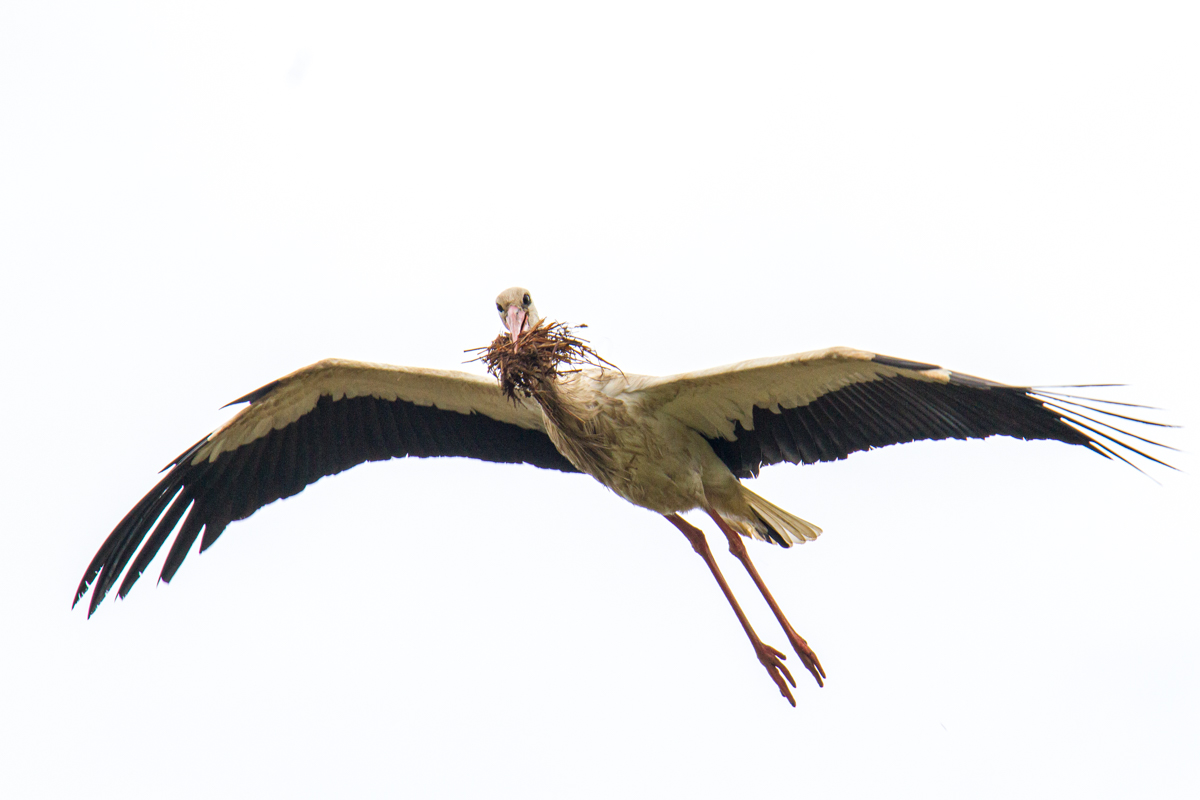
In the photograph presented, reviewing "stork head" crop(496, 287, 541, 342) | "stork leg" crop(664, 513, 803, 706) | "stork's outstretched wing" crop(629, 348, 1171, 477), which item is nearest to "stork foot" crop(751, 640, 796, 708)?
"stork leg" crop(664, 513, 803, 706)

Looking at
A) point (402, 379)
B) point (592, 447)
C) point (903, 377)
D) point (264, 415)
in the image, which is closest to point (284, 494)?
point (264, 415)

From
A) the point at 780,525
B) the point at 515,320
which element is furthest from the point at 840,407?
the point at 515,320

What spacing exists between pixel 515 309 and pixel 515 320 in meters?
0.08

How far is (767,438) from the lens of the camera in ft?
18.5

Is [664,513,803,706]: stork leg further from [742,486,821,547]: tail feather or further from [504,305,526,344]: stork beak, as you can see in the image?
[504,305,526,344]: stork beak

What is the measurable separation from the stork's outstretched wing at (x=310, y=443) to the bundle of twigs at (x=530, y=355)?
917 millimetres

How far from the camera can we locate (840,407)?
5340 mm

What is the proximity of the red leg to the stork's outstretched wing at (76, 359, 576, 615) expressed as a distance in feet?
3.08

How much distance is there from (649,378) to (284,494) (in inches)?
83.2

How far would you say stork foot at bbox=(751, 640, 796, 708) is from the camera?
5656mm

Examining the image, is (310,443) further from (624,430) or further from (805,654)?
(805,654)

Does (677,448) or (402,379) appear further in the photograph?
(402,379)

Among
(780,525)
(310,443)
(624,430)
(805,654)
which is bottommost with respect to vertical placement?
(805,654)

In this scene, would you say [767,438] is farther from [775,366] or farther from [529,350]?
[529,350]
